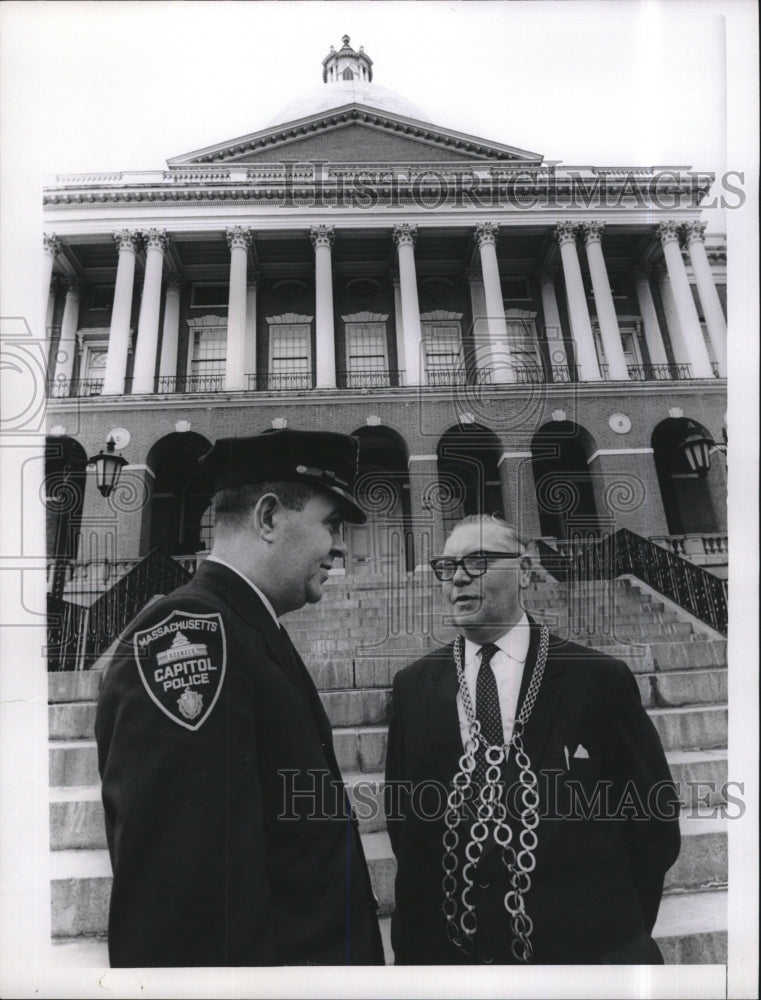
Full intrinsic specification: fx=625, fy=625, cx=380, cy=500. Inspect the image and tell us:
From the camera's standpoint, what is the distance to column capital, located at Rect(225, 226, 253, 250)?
4117mm

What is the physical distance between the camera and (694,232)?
13.0 feet

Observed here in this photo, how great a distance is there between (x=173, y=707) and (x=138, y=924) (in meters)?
0.84

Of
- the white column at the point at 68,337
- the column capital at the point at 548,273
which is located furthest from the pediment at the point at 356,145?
the white column at the point at 68,337

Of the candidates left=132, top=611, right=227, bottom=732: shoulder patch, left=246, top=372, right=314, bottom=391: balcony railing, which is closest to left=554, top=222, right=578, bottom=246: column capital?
left=246, top=372, right=314, bottom=391: balcony railing

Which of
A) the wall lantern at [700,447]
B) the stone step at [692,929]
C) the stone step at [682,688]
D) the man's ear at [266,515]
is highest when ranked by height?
the wall lantern at [700,447]

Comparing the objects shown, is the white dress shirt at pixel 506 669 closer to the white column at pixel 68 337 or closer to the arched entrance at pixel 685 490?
the arched entrance at pixel 685 490

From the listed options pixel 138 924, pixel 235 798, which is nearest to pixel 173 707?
pixel 235 798

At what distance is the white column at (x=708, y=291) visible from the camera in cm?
395

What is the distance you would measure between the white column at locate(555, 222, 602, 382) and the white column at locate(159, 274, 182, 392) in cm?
249

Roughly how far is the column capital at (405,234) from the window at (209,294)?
3.95 ft

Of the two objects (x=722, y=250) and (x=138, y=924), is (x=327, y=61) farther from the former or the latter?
(x=138, y=924)

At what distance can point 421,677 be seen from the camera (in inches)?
132

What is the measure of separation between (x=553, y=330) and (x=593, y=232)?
76 centimetres

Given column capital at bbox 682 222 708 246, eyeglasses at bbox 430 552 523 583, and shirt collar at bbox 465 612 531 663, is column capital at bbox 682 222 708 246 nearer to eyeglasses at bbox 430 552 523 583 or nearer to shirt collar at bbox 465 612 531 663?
eyeglasses at bbox 430 552 523 583
